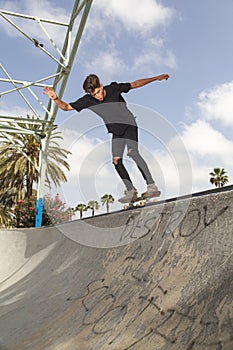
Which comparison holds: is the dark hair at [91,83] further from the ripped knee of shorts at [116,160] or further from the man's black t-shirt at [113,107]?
the ripped knee of shorts at [116,160]

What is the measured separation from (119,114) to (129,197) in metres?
1.27

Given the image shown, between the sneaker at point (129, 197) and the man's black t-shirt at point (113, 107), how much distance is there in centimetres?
90

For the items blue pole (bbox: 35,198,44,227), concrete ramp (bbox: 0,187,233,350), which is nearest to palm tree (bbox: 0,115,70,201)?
blue pole (bbox: 35,198,44,227)

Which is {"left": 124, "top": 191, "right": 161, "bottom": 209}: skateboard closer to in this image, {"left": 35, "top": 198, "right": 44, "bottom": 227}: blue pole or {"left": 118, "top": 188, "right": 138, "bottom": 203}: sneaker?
{"left": 118, "top": 188, "right": 138, "bottom": 203}: sneaker

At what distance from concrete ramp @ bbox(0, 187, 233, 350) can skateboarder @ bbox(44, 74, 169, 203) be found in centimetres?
80

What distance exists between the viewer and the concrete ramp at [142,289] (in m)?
2.07

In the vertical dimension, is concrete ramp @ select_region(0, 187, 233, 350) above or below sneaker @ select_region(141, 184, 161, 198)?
below

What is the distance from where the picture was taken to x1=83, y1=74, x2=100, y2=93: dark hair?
492 cm

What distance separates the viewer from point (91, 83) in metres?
4.93

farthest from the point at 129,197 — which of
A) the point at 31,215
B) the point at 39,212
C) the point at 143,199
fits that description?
the point at 31,215

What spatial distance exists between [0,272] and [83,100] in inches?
204

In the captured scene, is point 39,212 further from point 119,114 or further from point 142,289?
point 142,289

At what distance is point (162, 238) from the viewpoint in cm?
314

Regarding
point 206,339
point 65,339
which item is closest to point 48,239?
point 65,339
